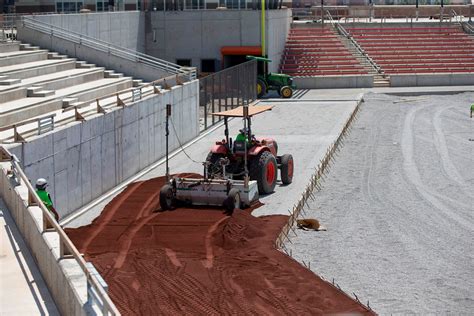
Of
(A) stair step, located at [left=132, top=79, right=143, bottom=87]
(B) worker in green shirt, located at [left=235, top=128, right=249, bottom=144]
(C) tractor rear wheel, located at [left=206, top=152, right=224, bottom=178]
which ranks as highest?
(A) stair step, located at [left=132, top=79, right=143, bottom=87]

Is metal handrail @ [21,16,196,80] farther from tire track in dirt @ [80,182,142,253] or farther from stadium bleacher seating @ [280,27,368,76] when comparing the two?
stadium bleacher seating @ [280,27,368,76]

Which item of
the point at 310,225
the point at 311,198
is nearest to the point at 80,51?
the point at 311,198

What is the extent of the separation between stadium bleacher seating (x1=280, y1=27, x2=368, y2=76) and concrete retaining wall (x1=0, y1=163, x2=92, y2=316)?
140 ft

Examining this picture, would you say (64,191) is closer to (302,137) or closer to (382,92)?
(302,137)

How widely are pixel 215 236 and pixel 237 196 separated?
2.48 m

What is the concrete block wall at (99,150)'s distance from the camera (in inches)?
894

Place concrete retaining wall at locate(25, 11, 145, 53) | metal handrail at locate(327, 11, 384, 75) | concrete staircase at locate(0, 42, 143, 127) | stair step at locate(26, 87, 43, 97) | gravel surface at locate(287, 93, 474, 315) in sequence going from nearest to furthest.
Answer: gravel surface at locate(287, 93, 474, 315), concrete staircase at locate(0, 42, 143, 127), stair step at locate(26, 87, 43, 97), concrete retaining wall at locate(25, 11, 145, 53), metal handrail at locate(327, 11, 384, 75)

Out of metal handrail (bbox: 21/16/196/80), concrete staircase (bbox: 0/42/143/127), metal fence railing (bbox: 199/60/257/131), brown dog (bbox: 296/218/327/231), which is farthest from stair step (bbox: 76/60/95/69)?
brown dog (bbox: 296/218/327/231)

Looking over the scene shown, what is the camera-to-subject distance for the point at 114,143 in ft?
90.6

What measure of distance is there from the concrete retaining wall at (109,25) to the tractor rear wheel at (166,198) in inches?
698

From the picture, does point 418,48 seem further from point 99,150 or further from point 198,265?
point 198,265

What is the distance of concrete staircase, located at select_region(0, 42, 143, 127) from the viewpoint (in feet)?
92.4

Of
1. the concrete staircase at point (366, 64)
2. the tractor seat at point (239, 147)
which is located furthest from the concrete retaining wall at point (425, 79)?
the tractor seat at point (239, 147)

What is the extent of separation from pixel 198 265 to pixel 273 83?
110 feet
